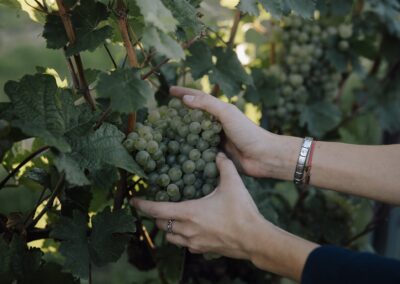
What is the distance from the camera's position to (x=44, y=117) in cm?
111

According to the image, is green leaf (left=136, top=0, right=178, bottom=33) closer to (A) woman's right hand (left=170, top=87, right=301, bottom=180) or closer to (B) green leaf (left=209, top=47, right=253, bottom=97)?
(A) woman's right hand (left=170, top=87, right=301, bottom=180)

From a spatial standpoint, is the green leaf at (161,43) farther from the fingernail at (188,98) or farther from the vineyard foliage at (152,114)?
the fingernail at (188,98)

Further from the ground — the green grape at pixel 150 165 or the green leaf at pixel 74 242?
the green grape at pixel 150 165

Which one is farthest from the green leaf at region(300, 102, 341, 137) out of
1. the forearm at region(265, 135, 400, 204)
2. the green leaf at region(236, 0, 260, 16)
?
the green leaf at region(236, 0, 260, 16)

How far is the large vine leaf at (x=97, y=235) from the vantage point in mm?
1199

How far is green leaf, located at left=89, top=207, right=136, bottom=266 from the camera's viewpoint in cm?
122

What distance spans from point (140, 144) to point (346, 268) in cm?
49

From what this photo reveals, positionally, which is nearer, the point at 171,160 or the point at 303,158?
the point at 171,160

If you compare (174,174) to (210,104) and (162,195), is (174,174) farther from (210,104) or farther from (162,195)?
(210,104)

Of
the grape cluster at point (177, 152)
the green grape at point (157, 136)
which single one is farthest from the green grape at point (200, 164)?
the green grape at point (157, 136)

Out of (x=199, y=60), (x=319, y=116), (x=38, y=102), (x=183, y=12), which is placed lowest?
(x=319, y=116)

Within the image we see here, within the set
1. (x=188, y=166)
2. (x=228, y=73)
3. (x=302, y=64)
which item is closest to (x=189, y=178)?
(x=188, y=166)

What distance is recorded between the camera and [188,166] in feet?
4.12

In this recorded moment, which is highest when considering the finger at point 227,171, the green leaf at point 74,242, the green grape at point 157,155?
the green grape at point 157,155
